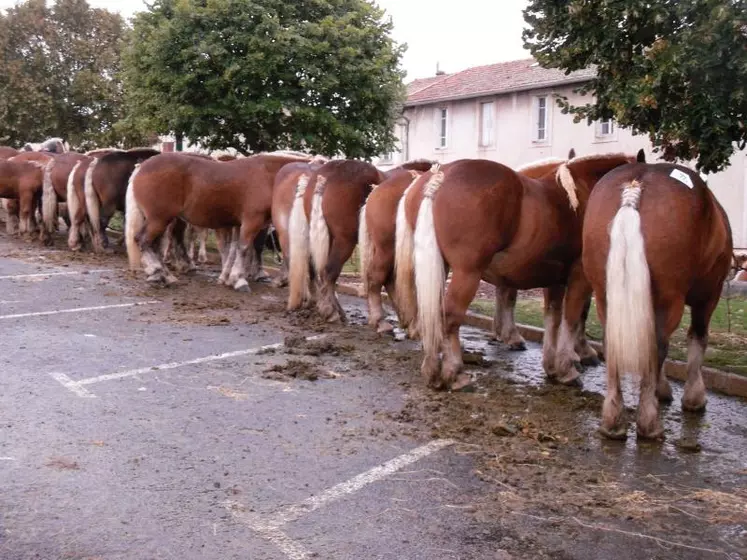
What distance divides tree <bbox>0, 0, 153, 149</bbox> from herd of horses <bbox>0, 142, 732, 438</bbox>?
18.7 meters

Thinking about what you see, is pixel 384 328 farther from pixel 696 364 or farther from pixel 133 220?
pixel 133 220

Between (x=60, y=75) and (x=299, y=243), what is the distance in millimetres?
22907

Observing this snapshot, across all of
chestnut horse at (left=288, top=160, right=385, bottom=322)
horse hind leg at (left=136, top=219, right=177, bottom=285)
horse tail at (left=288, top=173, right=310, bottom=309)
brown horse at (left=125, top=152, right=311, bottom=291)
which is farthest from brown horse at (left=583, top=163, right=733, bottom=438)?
horse hind leg at (left=136, top=219, right=177, bottom=285)

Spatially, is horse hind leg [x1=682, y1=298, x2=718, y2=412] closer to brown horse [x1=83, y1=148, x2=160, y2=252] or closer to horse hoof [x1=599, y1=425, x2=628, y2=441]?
horse hoof [x1=599, y1=425, x2=628, y2=441]

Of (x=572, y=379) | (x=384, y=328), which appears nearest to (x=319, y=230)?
(x=384, y=328)

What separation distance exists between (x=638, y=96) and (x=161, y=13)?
1269cm

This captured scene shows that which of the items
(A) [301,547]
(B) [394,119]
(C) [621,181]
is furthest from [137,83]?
(A) [301,547]

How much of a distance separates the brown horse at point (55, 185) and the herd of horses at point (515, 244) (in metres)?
5.07

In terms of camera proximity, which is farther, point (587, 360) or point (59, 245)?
point (59, 245)

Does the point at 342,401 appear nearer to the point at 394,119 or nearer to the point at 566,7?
the point at 566,7

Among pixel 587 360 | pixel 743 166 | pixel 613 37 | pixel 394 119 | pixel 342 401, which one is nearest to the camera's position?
pixel 342 401

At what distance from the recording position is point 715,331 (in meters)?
8.38

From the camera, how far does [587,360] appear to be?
7.14 meters

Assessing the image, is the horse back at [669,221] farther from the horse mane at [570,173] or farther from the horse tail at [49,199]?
the horse tail at [49,199]
